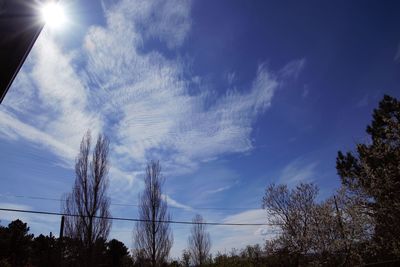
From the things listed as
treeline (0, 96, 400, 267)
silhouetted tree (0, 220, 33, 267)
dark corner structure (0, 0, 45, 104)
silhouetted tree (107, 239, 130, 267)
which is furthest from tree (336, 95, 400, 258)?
silhouetted tree (107, 239, 130, 267)

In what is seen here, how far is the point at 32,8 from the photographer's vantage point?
86 centimetres

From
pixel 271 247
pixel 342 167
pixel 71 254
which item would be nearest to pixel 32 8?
pixel 71 254

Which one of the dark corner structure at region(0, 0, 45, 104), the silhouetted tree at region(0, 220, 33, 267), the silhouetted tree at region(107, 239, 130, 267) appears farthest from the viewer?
the silhouetted tree at region(107, 239, 130, 267)

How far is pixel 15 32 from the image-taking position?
2.85 feet

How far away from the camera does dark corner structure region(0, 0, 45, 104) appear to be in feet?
2.74

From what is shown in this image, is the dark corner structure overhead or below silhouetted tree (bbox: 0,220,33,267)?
below

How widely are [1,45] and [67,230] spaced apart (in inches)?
540

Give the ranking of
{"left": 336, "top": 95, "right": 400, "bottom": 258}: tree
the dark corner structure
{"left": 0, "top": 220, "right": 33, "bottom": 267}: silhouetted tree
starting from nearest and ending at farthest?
the dark corner structure → {"left": 336, "top": 95, "right": 400, "bottom": 258}: tree → {"left": 0, "top": 220, "right": 33, "bottom": 267}: silhouetted tree

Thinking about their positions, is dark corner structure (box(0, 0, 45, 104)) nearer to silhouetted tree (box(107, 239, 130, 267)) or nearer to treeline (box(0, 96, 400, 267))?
treeline (box(0, 96, 400, 267))

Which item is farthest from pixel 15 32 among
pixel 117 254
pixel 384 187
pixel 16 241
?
pixel 117 254

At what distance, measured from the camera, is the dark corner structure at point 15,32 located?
2.74 feet

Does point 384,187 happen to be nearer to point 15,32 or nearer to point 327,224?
point 327,224

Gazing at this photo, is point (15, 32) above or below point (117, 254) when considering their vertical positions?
below

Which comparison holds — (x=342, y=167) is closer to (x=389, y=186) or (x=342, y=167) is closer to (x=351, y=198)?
(x=351, y=198)
